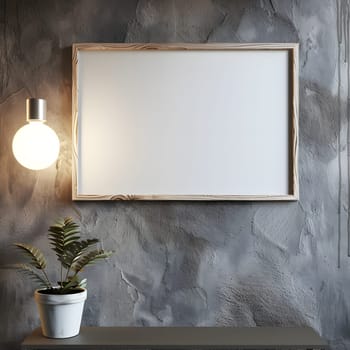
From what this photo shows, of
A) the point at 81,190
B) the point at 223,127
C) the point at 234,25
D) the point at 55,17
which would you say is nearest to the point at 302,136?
the point at 223,127

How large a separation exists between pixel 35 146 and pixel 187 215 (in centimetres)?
54

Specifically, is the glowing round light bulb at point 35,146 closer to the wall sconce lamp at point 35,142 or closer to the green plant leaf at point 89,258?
the wall sconce lamp at point 35,142

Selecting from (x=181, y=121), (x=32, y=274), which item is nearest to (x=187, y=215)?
(x=181, y=121)

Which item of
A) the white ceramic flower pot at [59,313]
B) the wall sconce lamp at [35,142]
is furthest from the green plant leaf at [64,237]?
the wall sconce lamp at [35,142]

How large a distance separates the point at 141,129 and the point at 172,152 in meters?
0.13

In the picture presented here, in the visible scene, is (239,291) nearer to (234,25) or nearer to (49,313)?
(49,313)

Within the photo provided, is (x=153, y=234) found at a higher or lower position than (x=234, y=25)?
lower

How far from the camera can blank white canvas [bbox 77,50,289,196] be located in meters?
1.75

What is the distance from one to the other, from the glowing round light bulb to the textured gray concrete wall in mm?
92

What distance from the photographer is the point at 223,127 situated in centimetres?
176

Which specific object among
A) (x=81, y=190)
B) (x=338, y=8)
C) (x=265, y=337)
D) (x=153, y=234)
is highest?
(x=338, y=8)

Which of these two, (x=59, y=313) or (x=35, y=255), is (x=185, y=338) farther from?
(x=35, y=255)

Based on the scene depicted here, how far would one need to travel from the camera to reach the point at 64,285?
163cm

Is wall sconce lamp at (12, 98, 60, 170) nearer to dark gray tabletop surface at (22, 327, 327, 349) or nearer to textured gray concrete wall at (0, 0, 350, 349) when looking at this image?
textured gray concrete wall at (0, 0, 350, 349)
